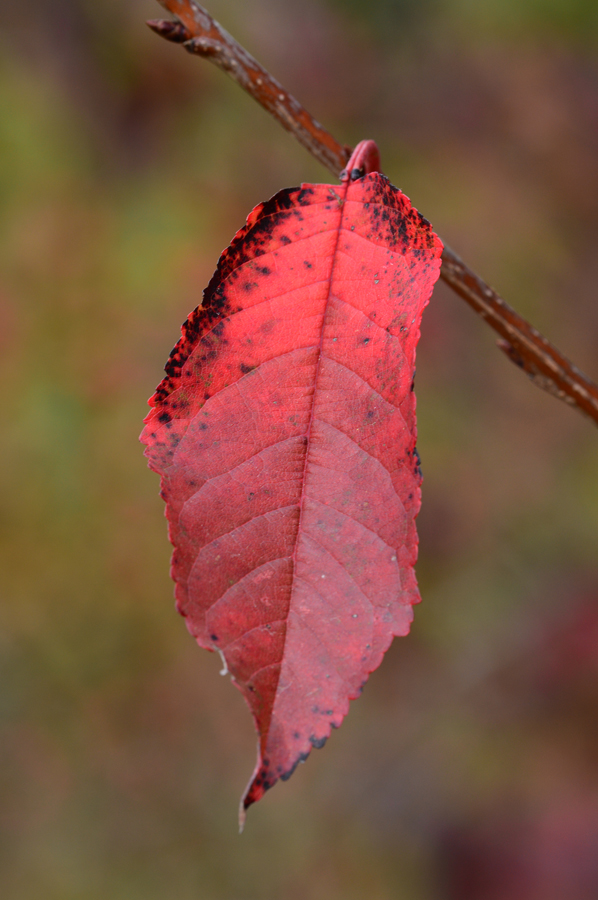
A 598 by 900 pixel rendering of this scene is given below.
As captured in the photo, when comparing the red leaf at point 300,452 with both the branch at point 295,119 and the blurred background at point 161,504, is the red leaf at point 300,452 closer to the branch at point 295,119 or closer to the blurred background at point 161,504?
the branch at point 295,119

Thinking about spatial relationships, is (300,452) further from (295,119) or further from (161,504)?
(161,504)

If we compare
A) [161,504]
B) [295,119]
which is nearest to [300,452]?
[295,119]

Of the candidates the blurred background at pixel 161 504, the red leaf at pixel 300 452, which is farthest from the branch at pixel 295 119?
the blurred background at pixel 161 504

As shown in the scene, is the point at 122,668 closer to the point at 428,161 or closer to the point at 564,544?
the point at 564,544

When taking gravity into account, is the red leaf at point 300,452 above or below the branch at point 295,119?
below

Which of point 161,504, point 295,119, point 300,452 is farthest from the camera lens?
point 161,504

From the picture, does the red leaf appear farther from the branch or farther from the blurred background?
the blurred background
